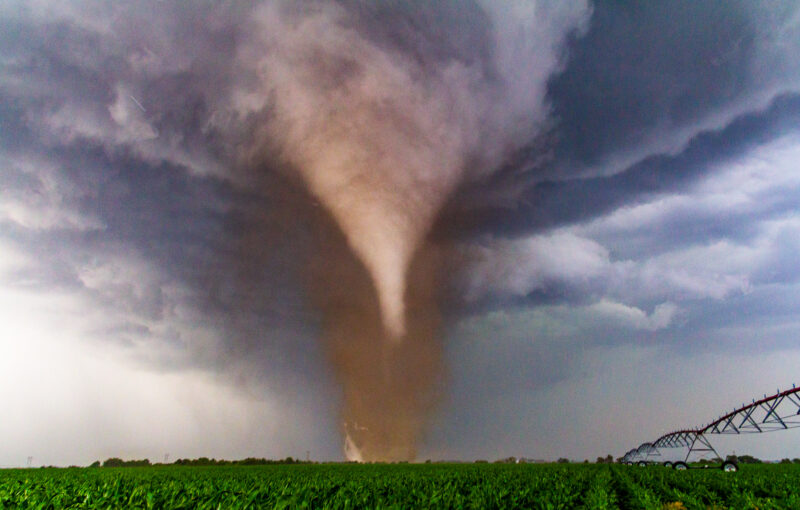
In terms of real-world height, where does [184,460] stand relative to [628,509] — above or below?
above

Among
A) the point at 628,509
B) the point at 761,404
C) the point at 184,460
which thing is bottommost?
the point at 628,509

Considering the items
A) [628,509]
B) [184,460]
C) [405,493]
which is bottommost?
[628,509]

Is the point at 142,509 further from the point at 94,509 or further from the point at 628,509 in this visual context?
the point at 628,509

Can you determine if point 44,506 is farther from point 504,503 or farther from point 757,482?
point 757,482

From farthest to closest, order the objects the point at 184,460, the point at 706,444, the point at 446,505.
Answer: the point at 184,460, the point at 706,444, the point at 446,505

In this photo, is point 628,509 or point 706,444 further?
point 706,444

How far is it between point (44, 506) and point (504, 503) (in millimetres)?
14324

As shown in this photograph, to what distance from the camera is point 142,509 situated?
12.2 metres

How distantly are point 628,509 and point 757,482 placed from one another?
10.6 meters

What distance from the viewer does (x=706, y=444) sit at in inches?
2312

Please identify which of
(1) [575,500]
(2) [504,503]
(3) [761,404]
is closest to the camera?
(2) [504,503]

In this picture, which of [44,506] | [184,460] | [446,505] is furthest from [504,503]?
[184,460]

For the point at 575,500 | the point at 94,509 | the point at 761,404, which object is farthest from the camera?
the point at 761,404

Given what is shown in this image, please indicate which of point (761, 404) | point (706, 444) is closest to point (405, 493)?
point (761, 404)
